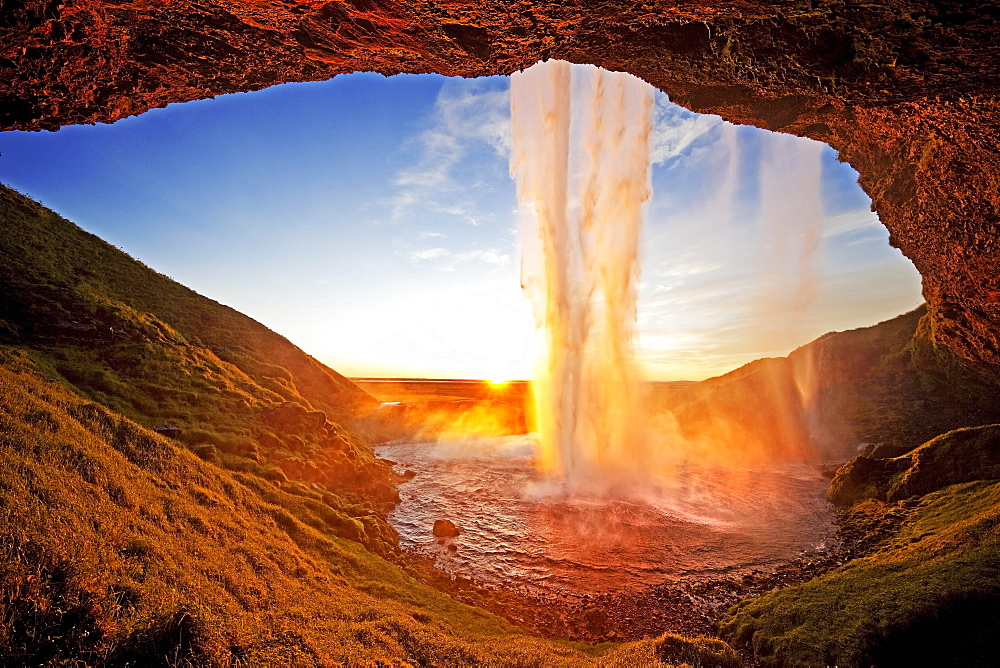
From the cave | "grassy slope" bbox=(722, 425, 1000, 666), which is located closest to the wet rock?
the cave

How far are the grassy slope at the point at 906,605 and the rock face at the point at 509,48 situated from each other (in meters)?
10.9

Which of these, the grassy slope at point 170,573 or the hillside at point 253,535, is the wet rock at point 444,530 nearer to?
the hillside at point 253,535

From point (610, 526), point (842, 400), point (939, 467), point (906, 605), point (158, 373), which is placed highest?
point (158, 373)

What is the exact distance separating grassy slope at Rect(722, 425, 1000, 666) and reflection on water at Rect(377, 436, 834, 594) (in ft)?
14.0

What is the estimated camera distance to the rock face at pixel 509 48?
251 inches

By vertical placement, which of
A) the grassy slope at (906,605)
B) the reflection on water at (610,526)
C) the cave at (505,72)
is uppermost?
the cave at (505,72)

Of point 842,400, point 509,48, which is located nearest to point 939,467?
point 842,400

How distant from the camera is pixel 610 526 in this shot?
21250 mm

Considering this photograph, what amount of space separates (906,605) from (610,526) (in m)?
13.0

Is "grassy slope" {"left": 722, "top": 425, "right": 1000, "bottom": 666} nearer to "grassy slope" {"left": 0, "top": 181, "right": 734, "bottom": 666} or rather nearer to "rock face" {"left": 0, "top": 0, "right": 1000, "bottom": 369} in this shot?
"grassy slope" {"left": 0, "top": 181, "right": 734, "bottom": 666}

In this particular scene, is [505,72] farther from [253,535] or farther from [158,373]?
[158,373]

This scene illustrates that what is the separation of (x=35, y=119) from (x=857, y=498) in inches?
1484

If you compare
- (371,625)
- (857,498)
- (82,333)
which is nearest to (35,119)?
(371,625)

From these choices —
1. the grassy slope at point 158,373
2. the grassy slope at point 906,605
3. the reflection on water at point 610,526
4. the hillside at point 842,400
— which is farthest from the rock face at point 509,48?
the hillside at point 842,400
